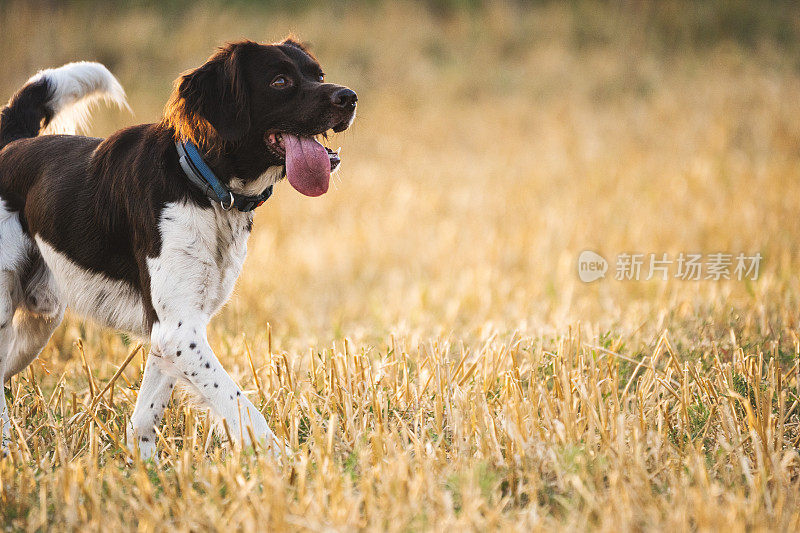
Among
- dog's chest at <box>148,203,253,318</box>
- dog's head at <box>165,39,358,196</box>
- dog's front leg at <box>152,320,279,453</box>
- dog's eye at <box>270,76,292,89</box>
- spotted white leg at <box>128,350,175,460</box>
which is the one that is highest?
dog's eye at <box>270,76,292,89</box>

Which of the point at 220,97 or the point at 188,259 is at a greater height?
the point at 220,97

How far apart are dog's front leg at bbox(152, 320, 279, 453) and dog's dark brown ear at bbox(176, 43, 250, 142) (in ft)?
2.42

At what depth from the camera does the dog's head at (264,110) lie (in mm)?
2979

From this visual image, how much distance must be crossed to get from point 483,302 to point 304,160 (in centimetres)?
348

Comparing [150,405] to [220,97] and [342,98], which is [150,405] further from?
[342,98]

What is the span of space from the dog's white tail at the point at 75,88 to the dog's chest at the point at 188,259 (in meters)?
1.10

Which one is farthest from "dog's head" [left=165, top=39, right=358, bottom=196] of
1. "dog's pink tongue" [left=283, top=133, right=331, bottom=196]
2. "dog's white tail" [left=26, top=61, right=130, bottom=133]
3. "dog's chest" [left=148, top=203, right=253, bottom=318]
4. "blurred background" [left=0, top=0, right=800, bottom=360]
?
"dog's white tail" [left=26, top=61, right=130, bottom=133]

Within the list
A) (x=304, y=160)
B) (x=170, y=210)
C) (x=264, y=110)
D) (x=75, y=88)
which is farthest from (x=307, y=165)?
(x=75, y=88)

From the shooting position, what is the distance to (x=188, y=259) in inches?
116

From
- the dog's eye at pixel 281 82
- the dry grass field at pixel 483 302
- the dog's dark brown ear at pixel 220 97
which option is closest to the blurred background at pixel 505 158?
the dry grass field at pixel 483 302

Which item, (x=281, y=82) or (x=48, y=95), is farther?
(x=48, y=95)

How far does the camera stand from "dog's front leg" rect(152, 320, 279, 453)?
287 centimetres

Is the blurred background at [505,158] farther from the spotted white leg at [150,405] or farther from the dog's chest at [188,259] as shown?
the spotted white leg at [150,405]

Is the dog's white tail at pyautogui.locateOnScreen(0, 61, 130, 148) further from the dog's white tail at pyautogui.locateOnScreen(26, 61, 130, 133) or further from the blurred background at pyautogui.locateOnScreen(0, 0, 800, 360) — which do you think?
the blurred background at pyautogui.locateOnScreen(0, 0, 800, 360)
